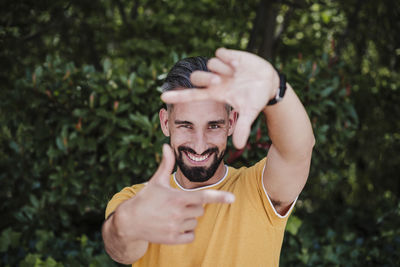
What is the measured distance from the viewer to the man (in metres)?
1.20

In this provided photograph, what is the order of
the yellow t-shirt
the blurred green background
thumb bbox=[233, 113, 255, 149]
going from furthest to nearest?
the blurred green background
the yellow t-shirt
thumb bbox=[233, 113, 255, 149]

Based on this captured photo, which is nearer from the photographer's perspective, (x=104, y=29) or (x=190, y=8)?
(x=190, y=8)

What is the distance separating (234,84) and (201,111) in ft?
1.25

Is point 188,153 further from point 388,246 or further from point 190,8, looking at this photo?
point 190,8

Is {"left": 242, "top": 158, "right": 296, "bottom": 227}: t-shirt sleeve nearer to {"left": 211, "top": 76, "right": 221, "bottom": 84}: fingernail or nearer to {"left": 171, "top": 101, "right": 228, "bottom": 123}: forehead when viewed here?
{"left": 171, "top": 101, "right": 228, "bottom": 123}: forehead

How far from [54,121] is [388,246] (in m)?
2.98

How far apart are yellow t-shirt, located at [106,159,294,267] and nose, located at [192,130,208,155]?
0.24 m

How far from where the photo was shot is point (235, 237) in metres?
1.56

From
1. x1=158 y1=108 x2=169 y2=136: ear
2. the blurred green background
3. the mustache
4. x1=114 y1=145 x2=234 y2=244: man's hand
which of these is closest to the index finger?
x1=114 y1=145 x2=234 y2=244: man's hand

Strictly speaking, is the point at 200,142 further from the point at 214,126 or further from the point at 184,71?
the point at 184,71

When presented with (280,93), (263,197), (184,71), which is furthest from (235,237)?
(184,71)

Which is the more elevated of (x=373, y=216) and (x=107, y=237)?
(x=107, y=237)

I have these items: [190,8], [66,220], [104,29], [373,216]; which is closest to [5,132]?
[66,220]

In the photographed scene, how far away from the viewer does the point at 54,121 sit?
10.7 ft
